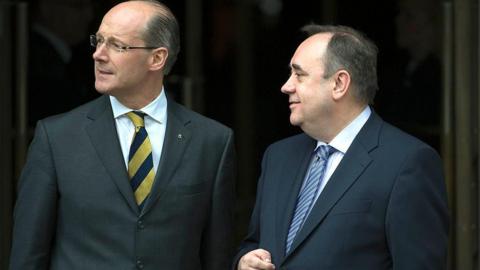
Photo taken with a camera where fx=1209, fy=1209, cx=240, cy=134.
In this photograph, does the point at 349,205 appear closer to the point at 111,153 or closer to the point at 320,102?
the point at 320,102

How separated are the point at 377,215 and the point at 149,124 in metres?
0.90

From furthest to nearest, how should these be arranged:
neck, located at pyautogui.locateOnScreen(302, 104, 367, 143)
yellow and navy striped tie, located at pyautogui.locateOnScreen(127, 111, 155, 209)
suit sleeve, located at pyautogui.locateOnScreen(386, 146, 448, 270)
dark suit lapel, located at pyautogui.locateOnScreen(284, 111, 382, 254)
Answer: yellow and navy striped tie, located at pyautogui.locateOnScreen(127, 111, 155, 209)
neck, located at pyautogui.locateOnScreen(302, 104, 367, 143)
dark suit lapel, located at pyautogui.locateOnScreen(284, 111, 382, 254)
suit sleeve, located at pyautogui.locateOnScreen(386, 146, 448, 270)

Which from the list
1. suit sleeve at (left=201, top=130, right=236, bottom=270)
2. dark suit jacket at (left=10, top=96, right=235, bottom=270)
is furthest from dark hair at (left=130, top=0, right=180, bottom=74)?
suit sleeve at (left=201, top=130, right=236, bottom=270)

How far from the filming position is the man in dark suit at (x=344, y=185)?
3.85 metres

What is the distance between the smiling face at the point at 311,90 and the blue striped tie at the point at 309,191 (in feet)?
0.31

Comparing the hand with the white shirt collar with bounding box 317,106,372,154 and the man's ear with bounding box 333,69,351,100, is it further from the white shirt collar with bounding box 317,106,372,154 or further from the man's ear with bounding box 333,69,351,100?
the man's ear with bounding box 333,69,351,100

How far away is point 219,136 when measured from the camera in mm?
4285

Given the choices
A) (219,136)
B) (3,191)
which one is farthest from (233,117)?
(219,136)

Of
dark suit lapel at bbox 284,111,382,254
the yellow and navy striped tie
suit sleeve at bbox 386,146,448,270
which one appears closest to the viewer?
suit sleeve at bbox 386,146,448,270

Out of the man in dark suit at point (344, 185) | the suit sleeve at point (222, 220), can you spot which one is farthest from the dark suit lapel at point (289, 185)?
the suit sleeve at point (222, 220)

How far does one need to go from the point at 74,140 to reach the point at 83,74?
3151 mm

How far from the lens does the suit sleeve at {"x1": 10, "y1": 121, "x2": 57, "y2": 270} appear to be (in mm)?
4059

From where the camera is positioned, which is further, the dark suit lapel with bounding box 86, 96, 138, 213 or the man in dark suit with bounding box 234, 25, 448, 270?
the dark suit lapel with bounding box 86, 96, 138, 213

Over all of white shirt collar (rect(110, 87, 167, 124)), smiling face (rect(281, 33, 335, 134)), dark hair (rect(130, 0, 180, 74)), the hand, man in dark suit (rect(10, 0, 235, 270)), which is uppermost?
dark hair (rect(130, 0, 180, 74))
